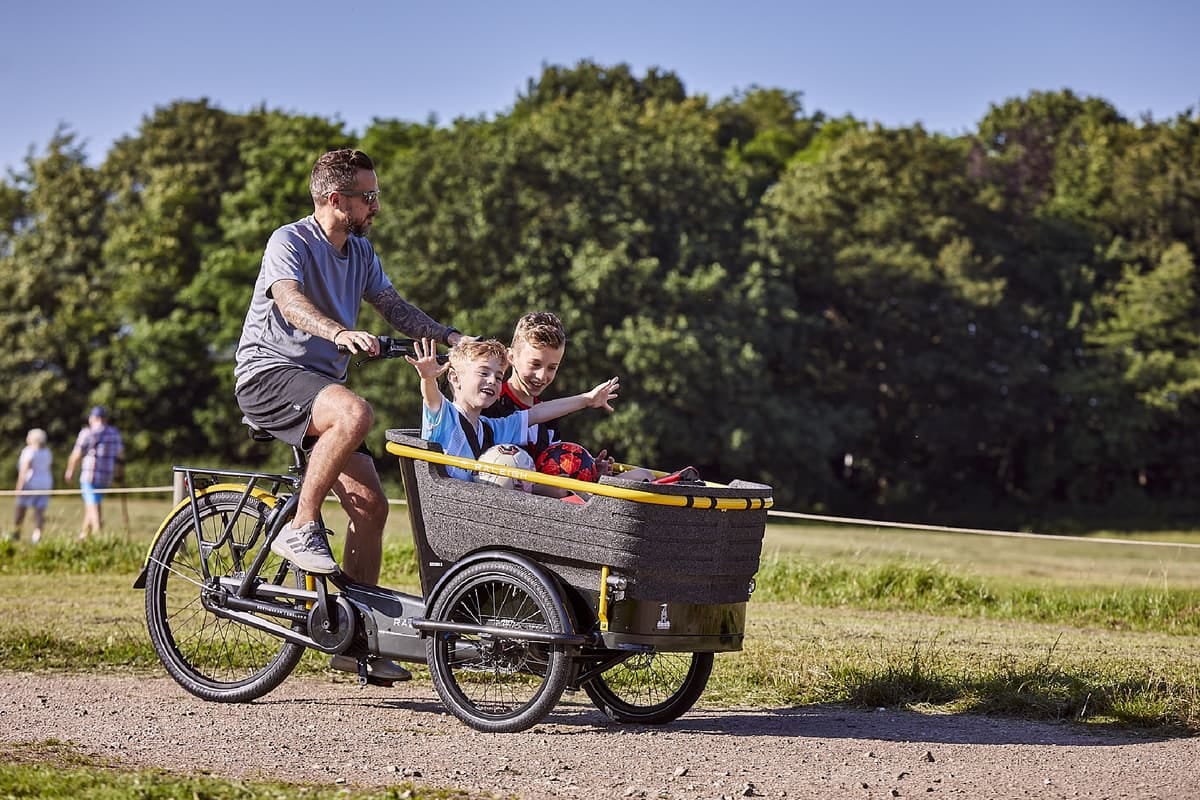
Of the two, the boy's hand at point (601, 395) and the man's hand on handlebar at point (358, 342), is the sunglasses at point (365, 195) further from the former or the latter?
the boy's hand at point (601, 395)

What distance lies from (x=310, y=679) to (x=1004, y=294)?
4173 centimetres

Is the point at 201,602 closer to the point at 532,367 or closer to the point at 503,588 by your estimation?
the point at 503,588

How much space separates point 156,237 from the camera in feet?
162

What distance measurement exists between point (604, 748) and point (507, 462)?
1.14 metres

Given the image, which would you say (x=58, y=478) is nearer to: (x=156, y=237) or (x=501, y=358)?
(x=156, y=237)

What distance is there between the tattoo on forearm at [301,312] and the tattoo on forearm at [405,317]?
0.54 meters

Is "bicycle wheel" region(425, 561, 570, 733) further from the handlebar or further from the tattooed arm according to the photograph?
the tattooed arm

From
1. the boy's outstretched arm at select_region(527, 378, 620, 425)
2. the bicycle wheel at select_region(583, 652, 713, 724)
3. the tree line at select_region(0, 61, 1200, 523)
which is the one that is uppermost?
the tree line at select_region(0, 61, 1200, 523)

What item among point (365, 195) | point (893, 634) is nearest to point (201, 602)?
point (365, 195)

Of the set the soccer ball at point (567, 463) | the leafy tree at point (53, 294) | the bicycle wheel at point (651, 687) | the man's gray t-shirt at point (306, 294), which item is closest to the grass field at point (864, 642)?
the bicycle wheel at point (651, 687)

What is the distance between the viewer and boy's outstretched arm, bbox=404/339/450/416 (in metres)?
5.98

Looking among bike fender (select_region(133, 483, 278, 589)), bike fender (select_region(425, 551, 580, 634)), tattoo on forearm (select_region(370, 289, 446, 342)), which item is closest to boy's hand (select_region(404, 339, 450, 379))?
tattoo on forearm (select_region(370, 289, 446, 342))

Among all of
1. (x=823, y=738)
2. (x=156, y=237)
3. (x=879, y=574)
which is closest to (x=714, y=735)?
(x=823, y=738)

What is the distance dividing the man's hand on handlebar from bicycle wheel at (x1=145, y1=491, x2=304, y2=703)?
1.13 meters
